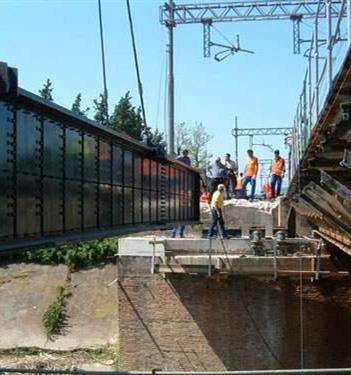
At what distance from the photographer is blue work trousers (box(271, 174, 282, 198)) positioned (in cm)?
3027

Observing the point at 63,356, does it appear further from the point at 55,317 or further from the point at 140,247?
the point at 140,247

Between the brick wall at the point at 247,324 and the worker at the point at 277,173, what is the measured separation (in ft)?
15.6

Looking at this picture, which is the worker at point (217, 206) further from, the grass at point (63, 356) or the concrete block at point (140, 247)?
the grass at point (63, 356)

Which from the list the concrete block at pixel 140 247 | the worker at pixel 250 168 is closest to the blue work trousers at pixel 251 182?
the worker at pixel 250 168

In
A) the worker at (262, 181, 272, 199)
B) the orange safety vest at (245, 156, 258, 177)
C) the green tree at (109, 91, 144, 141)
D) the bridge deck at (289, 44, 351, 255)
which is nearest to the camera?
the bridge deck at (289, 44, 351, 255)

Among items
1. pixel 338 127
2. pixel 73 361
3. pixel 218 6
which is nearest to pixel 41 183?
pixel 338 127

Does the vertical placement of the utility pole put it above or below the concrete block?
above

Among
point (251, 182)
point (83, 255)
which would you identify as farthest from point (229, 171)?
point (83, 255)

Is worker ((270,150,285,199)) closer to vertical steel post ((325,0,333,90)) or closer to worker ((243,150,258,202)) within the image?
worker ((243,150,258,202))

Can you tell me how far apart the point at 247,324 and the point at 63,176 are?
15221 mm

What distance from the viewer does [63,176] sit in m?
12.1

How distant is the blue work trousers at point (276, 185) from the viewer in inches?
1192

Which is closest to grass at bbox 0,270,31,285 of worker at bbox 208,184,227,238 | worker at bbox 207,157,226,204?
worker at bbox 207,157,226,204

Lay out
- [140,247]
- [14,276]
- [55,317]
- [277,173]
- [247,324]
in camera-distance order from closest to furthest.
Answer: [247,324] → [140,247] → [277,173] → [55,317] → [14,276]
